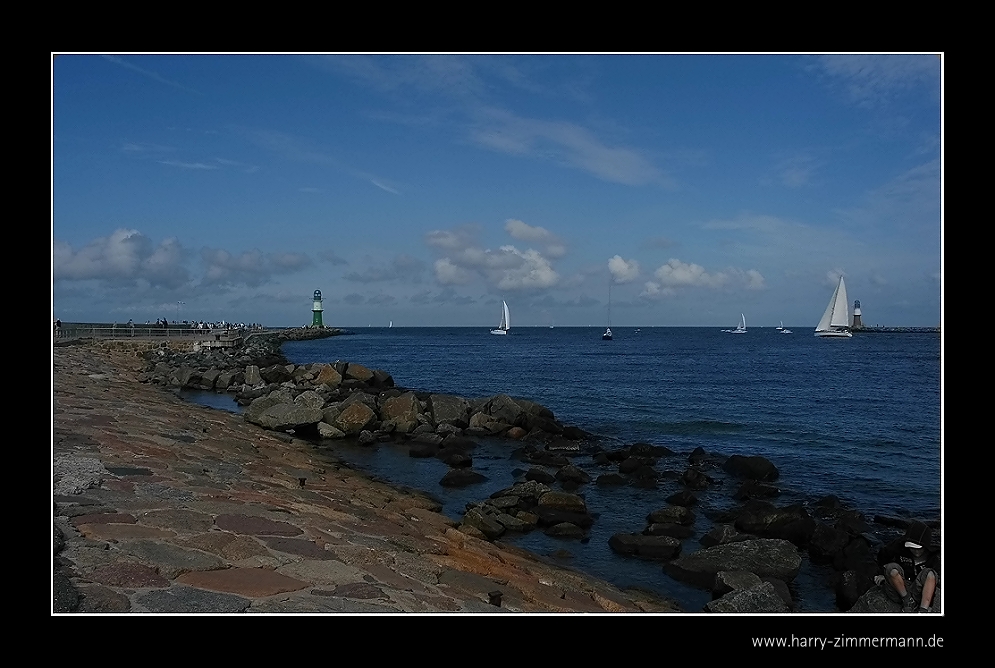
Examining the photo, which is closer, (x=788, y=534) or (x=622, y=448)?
(x=788, y=534)

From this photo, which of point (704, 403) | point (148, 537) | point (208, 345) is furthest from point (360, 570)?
point (208, 345)

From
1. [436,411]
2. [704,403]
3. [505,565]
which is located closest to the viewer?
[505,565]

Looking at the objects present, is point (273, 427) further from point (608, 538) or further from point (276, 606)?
point (276, 606)

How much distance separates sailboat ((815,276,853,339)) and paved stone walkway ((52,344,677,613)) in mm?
98546

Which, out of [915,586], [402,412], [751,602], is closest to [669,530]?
[751,602]

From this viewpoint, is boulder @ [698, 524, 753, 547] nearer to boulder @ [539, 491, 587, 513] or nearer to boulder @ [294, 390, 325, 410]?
boulder @ [539, 491, 587, 513]

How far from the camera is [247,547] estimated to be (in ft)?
19.0

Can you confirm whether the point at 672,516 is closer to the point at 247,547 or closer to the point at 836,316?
the point at 247,547

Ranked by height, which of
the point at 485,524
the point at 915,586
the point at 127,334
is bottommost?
the point at 485,524

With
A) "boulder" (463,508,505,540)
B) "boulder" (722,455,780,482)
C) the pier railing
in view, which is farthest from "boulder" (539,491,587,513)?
the pier railing

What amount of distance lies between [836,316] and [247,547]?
350ft

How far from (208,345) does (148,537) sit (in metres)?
48.1

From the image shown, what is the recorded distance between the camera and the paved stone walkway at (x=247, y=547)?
185 inches

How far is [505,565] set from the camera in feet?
24.3
